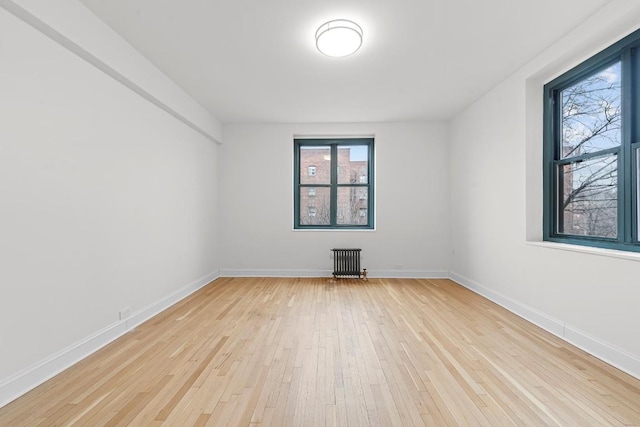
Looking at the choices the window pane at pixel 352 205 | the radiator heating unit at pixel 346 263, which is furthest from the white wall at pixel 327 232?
the window pane at pixel 352 205

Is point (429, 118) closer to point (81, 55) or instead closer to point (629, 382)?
point (629, 382)

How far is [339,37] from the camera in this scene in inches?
106

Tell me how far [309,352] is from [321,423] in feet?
2.88

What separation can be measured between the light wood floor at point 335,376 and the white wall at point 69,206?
299 mm

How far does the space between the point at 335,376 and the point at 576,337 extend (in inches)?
86.2

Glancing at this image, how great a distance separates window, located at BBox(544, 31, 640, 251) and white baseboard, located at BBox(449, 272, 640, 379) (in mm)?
786

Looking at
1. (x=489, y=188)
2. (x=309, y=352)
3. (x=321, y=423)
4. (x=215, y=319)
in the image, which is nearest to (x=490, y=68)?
(x=489, y=188)

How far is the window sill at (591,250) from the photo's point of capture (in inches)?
89.1

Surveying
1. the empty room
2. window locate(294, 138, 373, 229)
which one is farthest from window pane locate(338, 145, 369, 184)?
the empty room

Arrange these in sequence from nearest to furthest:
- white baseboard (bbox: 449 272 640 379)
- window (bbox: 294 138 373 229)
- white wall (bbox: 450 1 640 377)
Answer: white baseboard (bbox: 449 272 640 379) < white wall (bbox: 450 1 640 377) < window (bbox: 294 138 373 229)

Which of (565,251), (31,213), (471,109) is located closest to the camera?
(31,213)

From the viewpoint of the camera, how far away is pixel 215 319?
3.36 metres

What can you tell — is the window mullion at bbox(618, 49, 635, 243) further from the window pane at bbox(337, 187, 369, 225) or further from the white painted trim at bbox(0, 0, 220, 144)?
the white painted trim at bbox(0, 0, 220, 144)

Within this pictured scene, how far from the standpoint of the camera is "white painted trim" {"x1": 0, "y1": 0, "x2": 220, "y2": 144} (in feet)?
6.28
